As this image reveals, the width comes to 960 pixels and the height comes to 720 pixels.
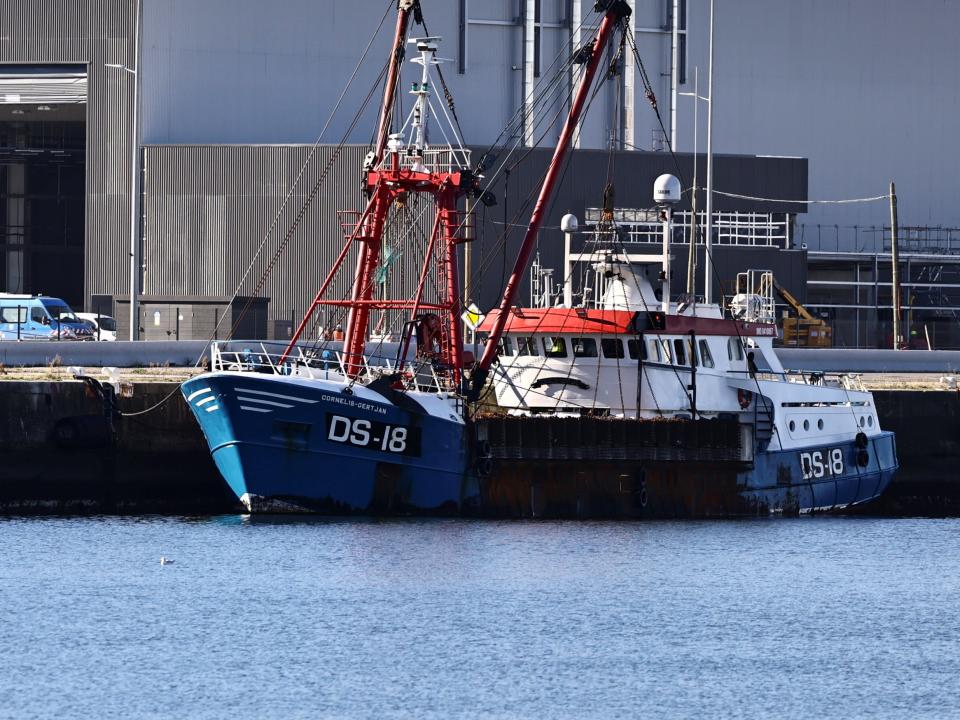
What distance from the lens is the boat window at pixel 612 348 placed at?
3828cm

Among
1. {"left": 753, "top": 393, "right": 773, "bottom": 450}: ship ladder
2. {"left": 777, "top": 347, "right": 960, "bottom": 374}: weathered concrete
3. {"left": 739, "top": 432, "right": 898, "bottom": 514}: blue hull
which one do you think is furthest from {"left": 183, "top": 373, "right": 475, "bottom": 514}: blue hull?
{"left": 777, "top": 347, "right": 960, "bottom": 374}: weathered concrete

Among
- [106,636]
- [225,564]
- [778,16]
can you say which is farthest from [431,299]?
[106,636]

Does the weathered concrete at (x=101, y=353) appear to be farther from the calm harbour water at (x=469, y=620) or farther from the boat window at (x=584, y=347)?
the boat window at (x=584, y=347)

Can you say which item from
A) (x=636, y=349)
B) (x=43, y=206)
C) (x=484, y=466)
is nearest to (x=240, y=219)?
(x=43, y=206)

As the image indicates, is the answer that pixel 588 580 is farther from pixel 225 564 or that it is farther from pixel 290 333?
pixel 290 333

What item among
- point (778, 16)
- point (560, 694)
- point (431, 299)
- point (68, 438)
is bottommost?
point (560, 694)

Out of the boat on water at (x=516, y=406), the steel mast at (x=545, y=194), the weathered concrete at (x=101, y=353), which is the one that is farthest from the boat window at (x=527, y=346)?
the weathered concrete at (x=101, y=353)

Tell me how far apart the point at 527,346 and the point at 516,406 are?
129cm

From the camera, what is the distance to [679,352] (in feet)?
128

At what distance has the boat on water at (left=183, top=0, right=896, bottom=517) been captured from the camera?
117 feet

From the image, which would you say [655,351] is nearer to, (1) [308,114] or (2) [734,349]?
(2) [734,349]

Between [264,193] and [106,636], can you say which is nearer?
[106,636]

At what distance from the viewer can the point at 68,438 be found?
39.6 metres

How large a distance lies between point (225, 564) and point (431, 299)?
3522 centimetres
